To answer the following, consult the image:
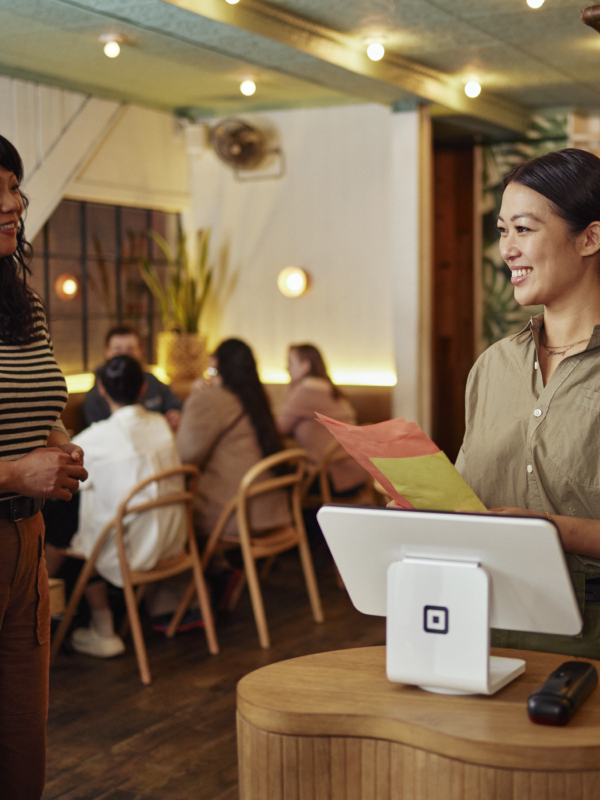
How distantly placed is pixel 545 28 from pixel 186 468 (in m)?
2.75

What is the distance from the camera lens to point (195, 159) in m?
6.74

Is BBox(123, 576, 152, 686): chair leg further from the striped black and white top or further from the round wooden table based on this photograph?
the round wooden table

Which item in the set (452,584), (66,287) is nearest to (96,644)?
(66,287)

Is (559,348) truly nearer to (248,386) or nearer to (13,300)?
(13,300)

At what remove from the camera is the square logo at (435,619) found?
124 cm

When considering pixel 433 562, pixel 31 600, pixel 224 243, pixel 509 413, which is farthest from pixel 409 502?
pixel 224 243

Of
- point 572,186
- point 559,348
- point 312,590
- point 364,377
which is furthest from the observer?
point 364,377

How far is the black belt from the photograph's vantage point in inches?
70.0

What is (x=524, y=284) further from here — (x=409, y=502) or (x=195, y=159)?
(x=195, y=159)

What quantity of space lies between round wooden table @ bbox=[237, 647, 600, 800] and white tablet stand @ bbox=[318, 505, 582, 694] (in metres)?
0.05

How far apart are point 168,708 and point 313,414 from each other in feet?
6.97

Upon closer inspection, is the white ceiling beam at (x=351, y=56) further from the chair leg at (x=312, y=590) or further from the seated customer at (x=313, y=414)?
the chair leg at (x=312, y=590)

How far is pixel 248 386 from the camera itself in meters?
4.24

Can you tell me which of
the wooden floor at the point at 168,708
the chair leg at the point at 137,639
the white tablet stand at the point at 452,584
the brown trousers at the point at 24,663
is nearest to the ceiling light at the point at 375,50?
the wooden floor at the point at 168,708
